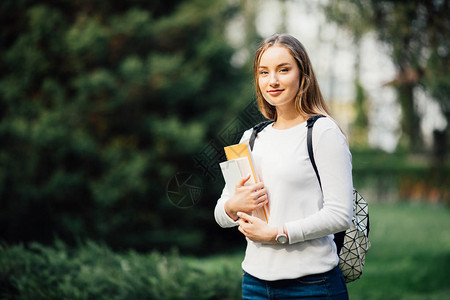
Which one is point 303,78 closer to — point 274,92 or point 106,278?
point 274,92

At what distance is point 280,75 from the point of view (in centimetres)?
191

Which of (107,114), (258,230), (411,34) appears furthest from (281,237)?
(107,114)

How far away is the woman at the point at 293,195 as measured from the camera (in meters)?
1.76

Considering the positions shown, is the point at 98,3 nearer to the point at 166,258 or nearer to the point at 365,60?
the point at 365,60

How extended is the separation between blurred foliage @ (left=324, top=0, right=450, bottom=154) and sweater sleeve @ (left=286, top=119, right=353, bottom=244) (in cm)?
509

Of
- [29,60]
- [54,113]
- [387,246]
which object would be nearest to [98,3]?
[29,60]

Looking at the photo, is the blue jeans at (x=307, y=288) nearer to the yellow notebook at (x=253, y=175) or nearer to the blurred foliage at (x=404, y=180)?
the yellow notebook at (x=253, y=175)

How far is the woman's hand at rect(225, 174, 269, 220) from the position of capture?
6.02 feet

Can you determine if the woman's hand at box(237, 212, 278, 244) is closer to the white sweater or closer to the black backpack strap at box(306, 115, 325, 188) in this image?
the white sweater

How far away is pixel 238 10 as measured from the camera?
403 inches

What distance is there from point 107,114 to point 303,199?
740 cm

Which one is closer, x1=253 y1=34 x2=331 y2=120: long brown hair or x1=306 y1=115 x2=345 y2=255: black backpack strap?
x1=306 y1=115 x2=345 y2=255: black backpack strap

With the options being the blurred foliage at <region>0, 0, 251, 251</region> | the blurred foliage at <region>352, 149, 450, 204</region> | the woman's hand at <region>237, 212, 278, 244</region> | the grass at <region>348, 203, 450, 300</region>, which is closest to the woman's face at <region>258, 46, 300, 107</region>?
the woman's hand at <region>237, 212, 278, 244</region>

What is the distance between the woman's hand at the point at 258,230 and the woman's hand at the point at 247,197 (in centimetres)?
3
